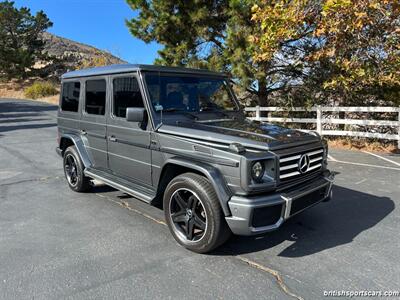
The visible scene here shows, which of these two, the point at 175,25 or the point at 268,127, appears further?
the point at 175,25

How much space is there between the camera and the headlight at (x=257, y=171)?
335cm

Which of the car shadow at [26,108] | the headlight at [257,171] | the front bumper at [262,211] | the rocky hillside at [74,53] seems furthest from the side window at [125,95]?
the rocky hillside at [74,53]

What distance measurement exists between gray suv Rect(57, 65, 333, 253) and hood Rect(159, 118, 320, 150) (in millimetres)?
12

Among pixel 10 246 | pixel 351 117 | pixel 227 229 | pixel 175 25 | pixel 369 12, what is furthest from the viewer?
pixel 175 25

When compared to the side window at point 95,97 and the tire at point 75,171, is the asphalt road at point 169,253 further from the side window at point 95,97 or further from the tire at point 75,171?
the side window at point 95,97

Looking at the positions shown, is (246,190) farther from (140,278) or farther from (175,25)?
(175,25)

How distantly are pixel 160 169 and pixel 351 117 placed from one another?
926cm

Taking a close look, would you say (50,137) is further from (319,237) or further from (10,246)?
(319,237)

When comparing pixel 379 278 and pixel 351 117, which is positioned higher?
pixel 351 117

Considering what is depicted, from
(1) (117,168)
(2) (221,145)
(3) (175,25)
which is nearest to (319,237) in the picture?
(2) (221,145)

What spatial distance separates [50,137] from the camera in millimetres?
12750

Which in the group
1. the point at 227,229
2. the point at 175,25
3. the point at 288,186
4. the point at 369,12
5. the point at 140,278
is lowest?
the point at 140,278

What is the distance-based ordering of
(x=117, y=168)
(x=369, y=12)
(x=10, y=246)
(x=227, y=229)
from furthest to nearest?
(x=369, y=12), (x=117, y=168), (x=10, y=246), (x=227, y=229)

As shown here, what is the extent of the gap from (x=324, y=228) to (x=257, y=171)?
5.40 feet
